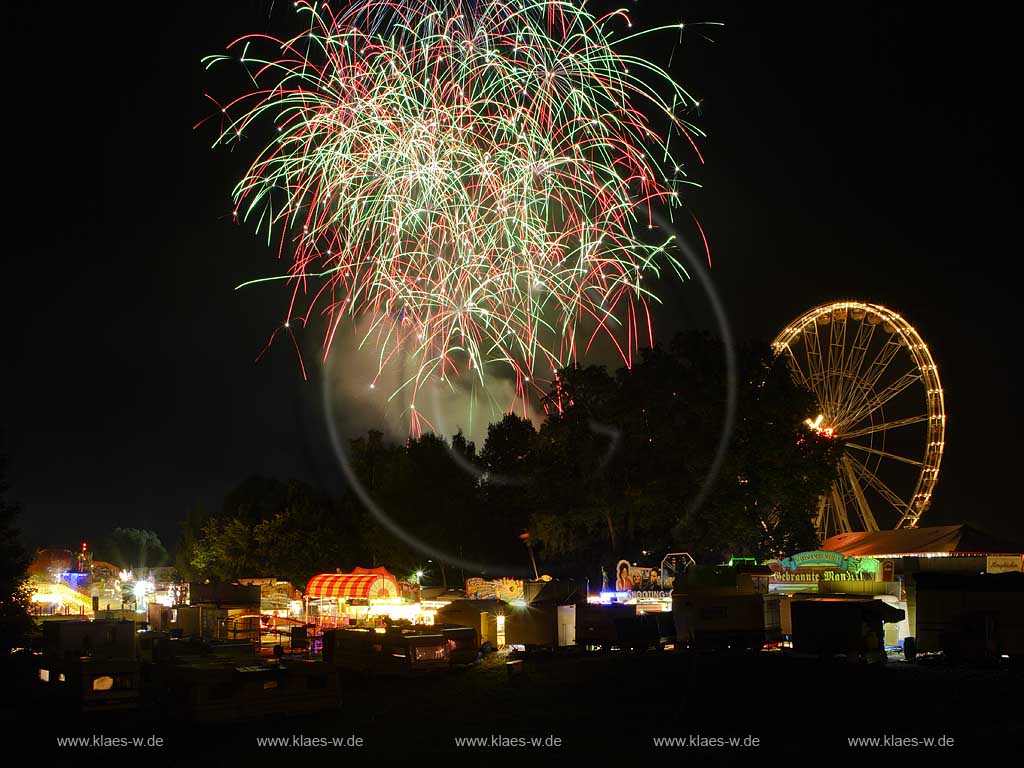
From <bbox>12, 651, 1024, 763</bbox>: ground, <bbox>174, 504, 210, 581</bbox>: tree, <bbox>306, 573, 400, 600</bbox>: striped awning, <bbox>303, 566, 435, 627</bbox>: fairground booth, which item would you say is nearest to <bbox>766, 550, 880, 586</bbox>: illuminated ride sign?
<bbox>12, 651, 1024, 763</bbox>: ground

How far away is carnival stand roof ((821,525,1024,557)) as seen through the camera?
40781 mm

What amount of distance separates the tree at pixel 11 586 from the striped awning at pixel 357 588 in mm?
13385

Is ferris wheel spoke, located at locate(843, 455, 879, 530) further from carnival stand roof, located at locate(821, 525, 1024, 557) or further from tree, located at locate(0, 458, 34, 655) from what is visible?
tree, located at locate(0, 458, 34, 655)

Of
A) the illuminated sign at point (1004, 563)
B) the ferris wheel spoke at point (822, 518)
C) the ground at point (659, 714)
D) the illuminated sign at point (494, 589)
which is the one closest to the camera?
the ground at point (659, 714)

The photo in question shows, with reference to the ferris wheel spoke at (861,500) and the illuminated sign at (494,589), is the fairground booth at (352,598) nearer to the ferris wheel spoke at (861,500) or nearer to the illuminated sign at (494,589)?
the illuminated sign at (494,589)

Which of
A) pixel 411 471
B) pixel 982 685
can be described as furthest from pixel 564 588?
pixel 411 471

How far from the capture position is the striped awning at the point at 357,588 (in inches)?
1591

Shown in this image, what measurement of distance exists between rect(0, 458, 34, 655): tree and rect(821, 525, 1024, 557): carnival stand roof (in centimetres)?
3175

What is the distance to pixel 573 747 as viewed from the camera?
47.0 feet

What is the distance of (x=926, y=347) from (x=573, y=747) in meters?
36.6

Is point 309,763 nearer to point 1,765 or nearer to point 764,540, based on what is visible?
point 1,765

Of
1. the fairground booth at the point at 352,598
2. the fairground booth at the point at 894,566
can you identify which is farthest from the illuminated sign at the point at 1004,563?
the fairground booth at the point at 352,598

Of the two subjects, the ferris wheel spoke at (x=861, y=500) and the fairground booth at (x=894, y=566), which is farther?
the ferris wheel spoke at (x=861, y=500)

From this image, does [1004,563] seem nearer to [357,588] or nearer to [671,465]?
[671,465]
